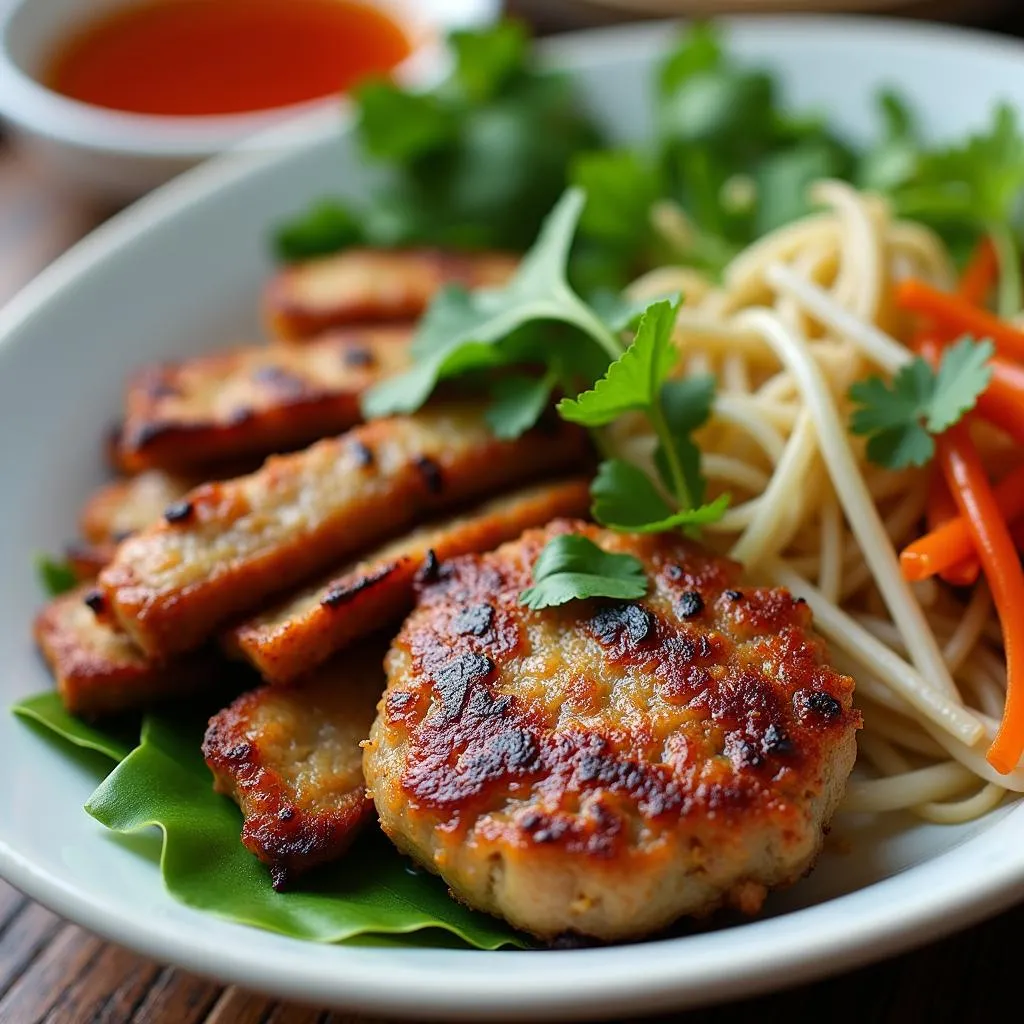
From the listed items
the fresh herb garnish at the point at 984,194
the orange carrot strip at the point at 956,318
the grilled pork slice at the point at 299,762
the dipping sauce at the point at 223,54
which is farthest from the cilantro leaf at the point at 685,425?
the dipping sauce at the point at 223,54

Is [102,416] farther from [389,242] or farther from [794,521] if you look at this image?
[794,521]

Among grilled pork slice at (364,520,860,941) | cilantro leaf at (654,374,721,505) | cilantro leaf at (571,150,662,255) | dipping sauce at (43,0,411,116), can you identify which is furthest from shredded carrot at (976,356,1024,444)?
dipping sauce at (43,0,411,116)

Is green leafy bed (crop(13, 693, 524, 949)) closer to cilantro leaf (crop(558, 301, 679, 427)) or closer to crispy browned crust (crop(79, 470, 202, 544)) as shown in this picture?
crispy browned crust (crop(79, 470, 202, 544))

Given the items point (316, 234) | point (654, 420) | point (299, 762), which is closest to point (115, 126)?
point (316, 234)

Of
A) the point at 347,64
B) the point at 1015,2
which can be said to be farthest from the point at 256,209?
the point at 1015,2

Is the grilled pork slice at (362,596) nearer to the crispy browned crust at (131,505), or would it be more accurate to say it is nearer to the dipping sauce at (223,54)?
the crispy browned crust at (131,505)

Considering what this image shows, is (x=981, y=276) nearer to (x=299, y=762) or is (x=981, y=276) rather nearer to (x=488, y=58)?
(x=488, y=58)

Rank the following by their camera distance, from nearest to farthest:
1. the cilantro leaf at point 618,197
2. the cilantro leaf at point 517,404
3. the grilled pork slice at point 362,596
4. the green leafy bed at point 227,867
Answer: the green leafy bed at point 227,867 → the grilled pork slice at point 362,596 → the cilantro leaf at point 517,404 → the cilantro leaf at point 618,197
